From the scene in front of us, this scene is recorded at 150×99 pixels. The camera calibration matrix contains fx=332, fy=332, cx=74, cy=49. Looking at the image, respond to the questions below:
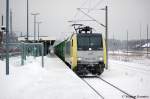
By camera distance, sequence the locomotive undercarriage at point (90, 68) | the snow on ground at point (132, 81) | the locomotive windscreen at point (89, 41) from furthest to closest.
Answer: the locomotive windscreen at point (89, 41) < the locomotive undercarriage at point (90, 68) < the snow on ground at point (132, 81)

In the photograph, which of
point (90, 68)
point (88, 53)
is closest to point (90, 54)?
point (88, 53)

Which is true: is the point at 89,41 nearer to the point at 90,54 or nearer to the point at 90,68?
the point at 90,54

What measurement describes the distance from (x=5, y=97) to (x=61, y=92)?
2324mm

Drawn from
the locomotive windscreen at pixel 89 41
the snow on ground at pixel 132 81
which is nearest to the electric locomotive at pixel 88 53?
the locomotive windscreen at pixel 89 41

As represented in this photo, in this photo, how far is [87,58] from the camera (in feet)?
69.3

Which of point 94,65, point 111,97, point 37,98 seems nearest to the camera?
point 37,98

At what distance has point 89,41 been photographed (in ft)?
71.4

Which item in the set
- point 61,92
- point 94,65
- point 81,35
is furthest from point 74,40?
point 61,92

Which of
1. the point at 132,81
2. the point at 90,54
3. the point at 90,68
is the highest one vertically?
the point at 90,54

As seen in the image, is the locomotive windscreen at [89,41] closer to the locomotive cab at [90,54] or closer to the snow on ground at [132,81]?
the locomotive cab at [90,54]

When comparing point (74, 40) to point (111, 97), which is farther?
point (74, 40)

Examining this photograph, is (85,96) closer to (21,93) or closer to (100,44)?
(21,93)

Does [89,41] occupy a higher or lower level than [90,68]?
higher

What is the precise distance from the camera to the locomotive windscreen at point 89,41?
21.6 metres
